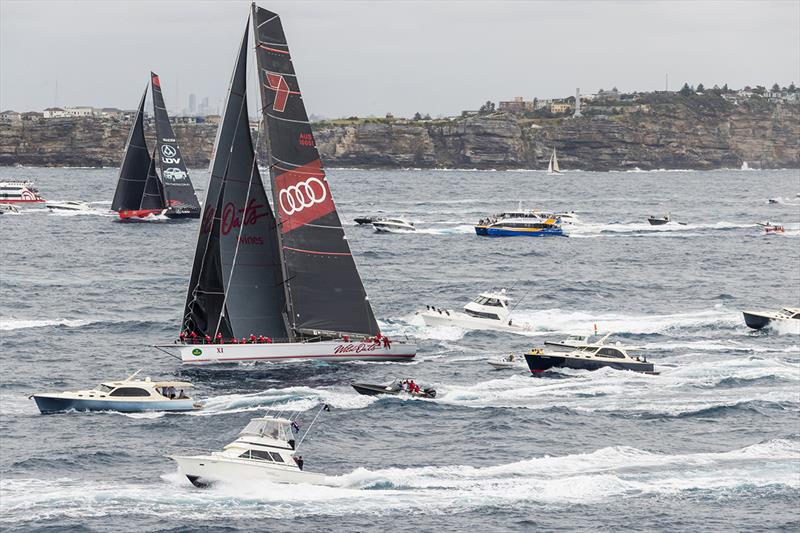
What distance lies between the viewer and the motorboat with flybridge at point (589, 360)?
199ft

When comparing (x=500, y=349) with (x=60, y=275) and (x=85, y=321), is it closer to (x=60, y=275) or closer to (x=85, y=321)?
(x=85, y=321)

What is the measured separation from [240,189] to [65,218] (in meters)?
98.7

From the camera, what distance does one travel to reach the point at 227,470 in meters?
40.8

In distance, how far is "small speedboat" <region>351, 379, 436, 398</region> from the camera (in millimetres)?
54906

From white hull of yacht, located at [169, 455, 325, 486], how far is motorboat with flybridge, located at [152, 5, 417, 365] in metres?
19.6

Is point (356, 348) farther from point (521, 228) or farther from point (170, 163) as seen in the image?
point (170, 163)

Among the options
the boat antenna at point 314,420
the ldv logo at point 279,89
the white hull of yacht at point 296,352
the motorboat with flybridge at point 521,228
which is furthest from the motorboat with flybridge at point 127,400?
the motorboat with flybridge at point 521,228

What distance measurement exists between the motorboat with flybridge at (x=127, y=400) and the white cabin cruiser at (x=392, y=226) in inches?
3482

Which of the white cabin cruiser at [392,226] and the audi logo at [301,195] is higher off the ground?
the audi logo at [301,195]

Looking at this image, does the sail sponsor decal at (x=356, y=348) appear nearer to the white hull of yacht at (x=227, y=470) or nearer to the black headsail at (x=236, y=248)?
the black headsail at (x=236, y=248)

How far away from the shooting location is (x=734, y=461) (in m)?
46.9

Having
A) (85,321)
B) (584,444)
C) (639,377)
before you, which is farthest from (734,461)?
(85,321)

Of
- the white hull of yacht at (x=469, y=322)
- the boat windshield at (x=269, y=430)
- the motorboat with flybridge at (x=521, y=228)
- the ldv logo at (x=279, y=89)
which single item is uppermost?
the ldv logo at (x=279, y=89)

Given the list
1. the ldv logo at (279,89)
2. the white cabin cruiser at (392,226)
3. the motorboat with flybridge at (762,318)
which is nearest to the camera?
the ldv logo at (279,89)
